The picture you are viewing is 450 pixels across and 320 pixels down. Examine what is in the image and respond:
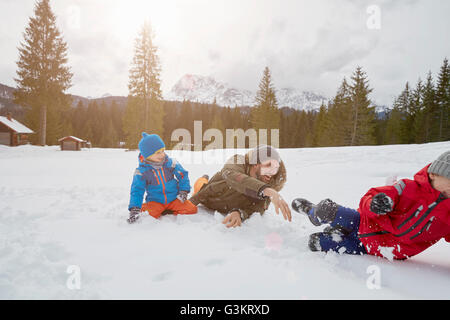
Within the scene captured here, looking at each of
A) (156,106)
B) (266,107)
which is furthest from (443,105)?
(156,106)

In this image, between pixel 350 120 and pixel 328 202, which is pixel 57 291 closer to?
pixel 328 202

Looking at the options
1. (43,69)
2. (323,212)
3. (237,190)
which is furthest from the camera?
(43,69)

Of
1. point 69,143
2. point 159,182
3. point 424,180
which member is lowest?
point 159,182

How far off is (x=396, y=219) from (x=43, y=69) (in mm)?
28605

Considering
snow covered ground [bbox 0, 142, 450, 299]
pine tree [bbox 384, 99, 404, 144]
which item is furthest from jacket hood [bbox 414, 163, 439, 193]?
pine tree [bbox 384, 99, 404, 144]

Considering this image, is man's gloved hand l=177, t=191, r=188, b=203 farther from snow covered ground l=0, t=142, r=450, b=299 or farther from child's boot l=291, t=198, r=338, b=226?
child's boot l=291, t=198, r=338, b=226

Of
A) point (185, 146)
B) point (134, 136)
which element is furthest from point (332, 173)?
point (185, 146)

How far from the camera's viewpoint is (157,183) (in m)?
3.31

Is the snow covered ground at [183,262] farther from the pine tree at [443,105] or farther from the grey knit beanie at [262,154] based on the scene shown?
the pine tree at [443,105]

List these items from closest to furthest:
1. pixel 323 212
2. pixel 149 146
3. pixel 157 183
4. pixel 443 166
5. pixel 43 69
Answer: pixel 443 166, pixel 323 212, pixel 149 146, pixel 157 183, pixel 43 69

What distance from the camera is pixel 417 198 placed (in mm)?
1936

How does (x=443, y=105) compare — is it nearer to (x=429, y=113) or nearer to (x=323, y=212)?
(x=429, y=113)

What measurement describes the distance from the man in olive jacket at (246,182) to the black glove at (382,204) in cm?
104
